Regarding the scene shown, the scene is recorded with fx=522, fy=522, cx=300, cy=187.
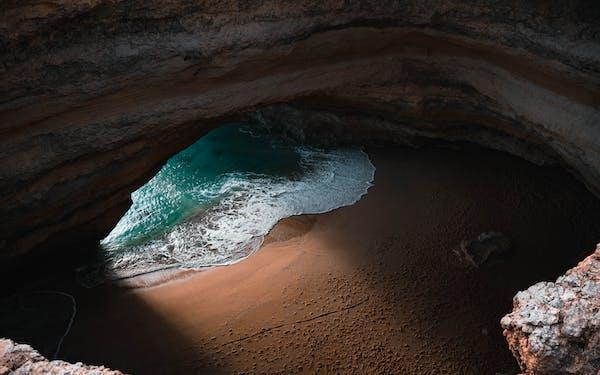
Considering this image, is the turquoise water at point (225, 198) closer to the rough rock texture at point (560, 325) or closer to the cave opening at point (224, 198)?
the cave opening at point (224, 198)

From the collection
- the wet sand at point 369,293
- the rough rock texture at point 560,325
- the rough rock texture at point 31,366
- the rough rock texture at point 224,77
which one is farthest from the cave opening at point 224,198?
the rough rock texture at point 560,325

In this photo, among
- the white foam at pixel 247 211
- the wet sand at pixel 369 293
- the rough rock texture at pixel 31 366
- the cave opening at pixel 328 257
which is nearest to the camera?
the rough rock texture at pixel 31 366

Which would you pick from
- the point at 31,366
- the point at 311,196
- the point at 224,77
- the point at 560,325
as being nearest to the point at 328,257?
the point at 311,196

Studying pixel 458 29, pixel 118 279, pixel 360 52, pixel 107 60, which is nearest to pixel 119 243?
pixel 118 279

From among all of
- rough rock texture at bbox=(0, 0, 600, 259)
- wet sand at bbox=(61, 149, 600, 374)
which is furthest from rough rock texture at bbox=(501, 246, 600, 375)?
rough rock texture at bbox=(0, 0, 600, 259)

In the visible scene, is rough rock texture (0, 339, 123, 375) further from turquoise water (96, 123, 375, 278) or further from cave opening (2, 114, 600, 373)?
turquoise water (96, 123, 375, 278)

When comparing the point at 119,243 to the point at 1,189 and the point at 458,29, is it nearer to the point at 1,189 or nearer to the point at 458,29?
the point at 1,189
